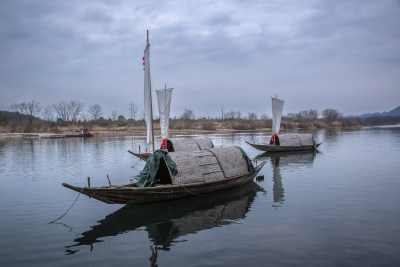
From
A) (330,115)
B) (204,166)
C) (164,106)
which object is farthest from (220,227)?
(330,115)

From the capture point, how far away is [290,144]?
29.7m

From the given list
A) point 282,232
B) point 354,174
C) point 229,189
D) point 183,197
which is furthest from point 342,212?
point 354,174

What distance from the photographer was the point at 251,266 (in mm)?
6820

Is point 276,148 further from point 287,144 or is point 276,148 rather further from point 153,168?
point 153,168

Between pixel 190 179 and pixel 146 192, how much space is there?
1949mm

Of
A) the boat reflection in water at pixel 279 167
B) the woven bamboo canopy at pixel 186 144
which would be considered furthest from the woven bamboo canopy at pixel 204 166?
the woven bamboo canopy at pixel 186 144

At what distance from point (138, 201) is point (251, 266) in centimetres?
515

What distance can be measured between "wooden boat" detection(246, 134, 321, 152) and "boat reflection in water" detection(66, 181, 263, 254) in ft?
53.1

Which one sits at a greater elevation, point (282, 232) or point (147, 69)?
point (147, 69)

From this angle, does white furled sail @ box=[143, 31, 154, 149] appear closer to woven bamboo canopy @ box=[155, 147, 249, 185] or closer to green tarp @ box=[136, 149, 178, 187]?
woven bamboo canopy @ box=[155, 147, 249, 185]

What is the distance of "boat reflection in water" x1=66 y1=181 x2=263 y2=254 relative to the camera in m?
8.78

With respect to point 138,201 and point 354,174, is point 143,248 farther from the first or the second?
point 354,174

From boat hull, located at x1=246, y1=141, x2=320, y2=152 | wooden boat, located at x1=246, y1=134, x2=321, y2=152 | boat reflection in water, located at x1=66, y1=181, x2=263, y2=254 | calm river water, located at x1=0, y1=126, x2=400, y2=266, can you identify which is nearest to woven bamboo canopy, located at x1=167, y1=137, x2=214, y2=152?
calm river water, located at x1=0, y1=126, x2=400, y2=266

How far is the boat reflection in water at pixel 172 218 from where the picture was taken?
878 centimetres
